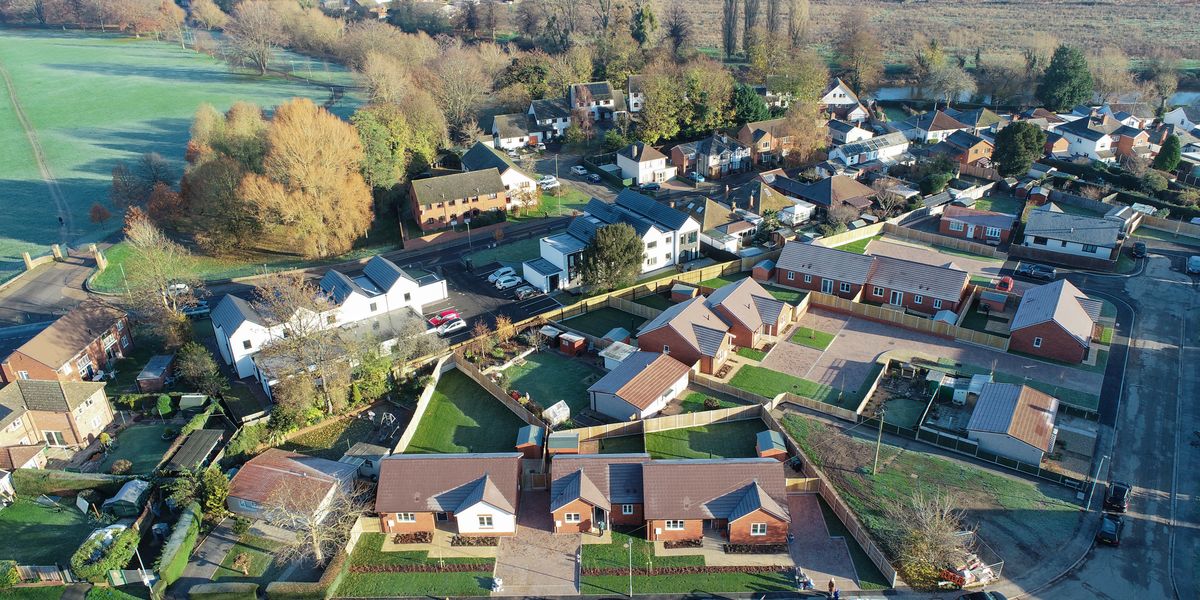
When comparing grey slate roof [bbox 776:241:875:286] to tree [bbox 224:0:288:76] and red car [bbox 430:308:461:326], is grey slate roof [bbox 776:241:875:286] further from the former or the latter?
tree [bbox 224:0:288:76]

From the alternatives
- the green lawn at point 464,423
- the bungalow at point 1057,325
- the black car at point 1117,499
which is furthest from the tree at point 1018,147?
the green lawn at point 464,423

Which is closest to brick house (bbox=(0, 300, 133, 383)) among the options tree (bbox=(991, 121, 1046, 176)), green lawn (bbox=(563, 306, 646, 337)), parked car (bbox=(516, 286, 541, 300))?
parked car (bbox=(516, 286, 541, 300))

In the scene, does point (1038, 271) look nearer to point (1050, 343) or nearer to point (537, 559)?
point (1050, 343)

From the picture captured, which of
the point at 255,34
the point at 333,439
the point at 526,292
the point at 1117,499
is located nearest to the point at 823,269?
the point at 526,292

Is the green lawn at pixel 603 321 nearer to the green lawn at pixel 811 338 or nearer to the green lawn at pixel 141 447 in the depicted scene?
the green lawn at pixel 811 338

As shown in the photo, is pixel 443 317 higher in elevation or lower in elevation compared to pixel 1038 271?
higher

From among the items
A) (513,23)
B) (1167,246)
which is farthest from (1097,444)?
(513,23)

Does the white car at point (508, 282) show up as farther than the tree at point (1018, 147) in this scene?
No
